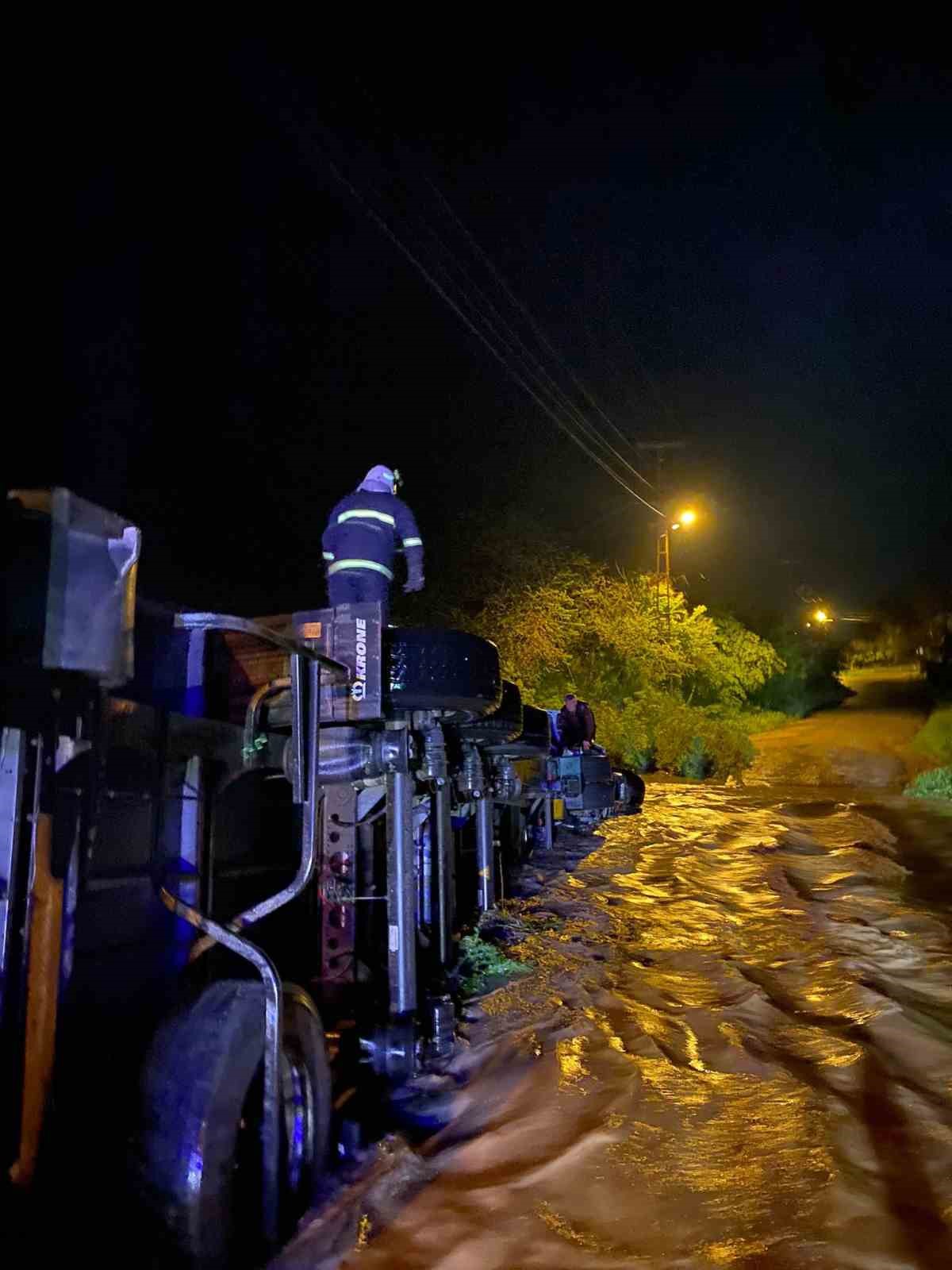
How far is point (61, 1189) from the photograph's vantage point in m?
2.31

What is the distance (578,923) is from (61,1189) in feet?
18.6

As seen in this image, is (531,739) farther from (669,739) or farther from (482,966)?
(669,739)

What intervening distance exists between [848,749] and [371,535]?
2713 centimetres

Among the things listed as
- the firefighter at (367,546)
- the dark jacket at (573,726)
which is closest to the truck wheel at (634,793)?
the dark jacket at (573,726)

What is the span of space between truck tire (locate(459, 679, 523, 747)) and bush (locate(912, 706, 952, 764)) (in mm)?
21877

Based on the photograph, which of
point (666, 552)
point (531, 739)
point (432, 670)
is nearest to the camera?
point (432, 670)

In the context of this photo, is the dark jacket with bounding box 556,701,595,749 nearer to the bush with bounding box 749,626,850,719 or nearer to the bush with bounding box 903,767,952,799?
the bush with bounding box 903,767,952,799

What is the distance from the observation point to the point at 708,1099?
391 cm

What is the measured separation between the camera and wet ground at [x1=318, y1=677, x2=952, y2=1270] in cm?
287

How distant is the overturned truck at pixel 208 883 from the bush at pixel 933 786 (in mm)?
16177

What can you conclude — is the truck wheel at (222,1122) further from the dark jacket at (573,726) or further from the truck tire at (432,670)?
the dark jacket at (573,726)

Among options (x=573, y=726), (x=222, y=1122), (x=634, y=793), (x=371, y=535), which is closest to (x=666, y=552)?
(x=634, y=793)

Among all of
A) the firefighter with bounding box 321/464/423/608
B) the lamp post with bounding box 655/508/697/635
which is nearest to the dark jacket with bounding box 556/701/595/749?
the firefighter with bounding box 321/464/423/608

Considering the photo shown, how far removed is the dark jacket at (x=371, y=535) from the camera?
500 cm
